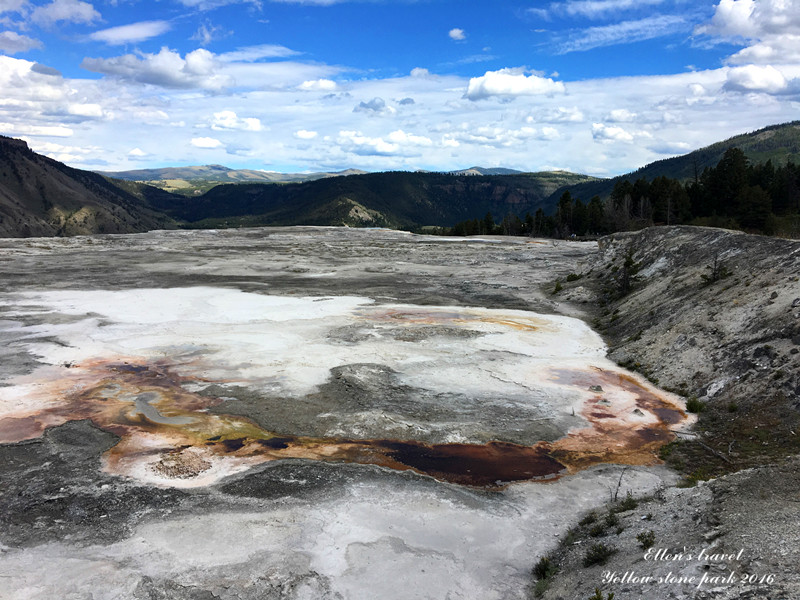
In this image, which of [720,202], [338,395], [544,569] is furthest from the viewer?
[720,202]

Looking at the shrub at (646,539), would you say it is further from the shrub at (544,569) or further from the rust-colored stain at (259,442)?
the rust-colored stain at (259,442)

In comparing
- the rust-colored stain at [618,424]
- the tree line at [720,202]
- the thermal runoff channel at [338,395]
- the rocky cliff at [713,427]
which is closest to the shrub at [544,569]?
the rocky cliff at [713,427]

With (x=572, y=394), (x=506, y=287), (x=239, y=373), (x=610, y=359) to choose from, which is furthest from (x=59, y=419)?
(x=506, y=287)

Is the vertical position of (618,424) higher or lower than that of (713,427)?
lower

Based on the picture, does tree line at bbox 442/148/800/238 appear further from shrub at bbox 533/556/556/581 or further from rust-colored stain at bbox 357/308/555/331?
shrub at bbox 533/556/556/581

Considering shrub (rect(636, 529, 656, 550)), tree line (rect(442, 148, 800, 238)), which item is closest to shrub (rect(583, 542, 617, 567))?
shrub (rect(636, 529, 656, 550))

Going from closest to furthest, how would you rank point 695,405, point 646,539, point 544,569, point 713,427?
point 646,539
point 544,569
point 713,427
point 695,405

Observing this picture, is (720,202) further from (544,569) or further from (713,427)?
(544,569)

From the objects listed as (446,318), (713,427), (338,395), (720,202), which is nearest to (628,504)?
(713,427)
